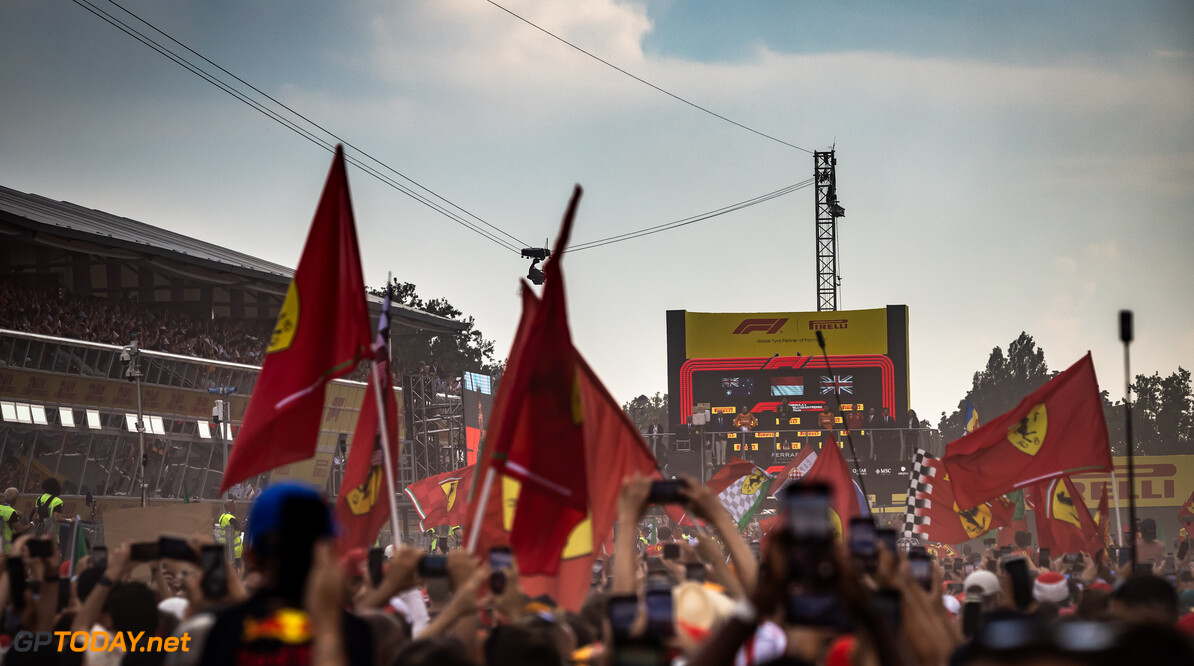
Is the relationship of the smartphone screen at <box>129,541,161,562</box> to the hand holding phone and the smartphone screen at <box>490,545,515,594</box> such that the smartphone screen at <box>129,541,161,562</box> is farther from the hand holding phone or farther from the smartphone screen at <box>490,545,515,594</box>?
the smartphone screen at <box>490,545,515,594</box>

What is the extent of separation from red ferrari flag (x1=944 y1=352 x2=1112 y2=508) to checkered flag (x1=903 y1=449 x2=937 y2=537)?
2236 millimetres

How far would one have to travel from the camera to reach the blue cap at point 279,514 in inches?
122

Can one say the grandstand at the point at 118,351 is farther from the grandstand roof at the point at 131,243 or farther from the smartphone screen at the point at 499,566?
the smartphone screen at the point at 499,566

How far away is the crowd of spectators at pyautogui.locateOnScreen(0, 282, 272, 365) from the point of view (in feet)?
108

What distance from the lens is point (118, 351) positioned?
34531mm

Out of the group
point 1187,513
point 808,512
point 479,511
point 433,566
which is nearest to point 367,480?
point 479,511

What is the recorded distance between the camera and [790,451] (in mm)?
37062

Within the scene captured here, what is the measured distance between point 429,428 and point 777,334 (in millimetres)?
14194

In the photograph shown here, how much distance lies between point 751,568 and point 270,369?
4820 millimetres

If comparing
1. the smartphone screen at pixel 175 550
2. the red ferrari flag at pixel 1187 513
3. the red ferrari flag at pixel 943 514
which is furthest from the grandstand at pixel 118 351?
the smartphone screen at pixel 175 550

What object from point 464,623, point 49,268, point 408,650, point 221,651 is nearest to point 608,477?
point 464,623

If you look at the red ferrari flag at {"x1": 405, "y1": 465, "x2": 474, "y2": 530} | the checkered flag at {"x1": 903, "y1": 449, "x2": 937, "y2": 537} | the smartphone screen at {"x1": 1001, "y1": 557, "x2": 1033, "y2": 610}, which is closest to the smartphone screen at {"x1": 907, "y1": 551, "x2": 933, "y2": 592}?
the smartphone screen at {"x1": 1001, "y1": 557, "x2": 1033, "y2": 610}

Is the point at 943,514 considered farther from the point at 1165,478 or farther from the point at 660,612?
the point at 1165,478

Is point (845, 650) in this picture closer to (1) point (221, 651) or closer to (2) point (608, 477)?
(1) point (221, 651)
